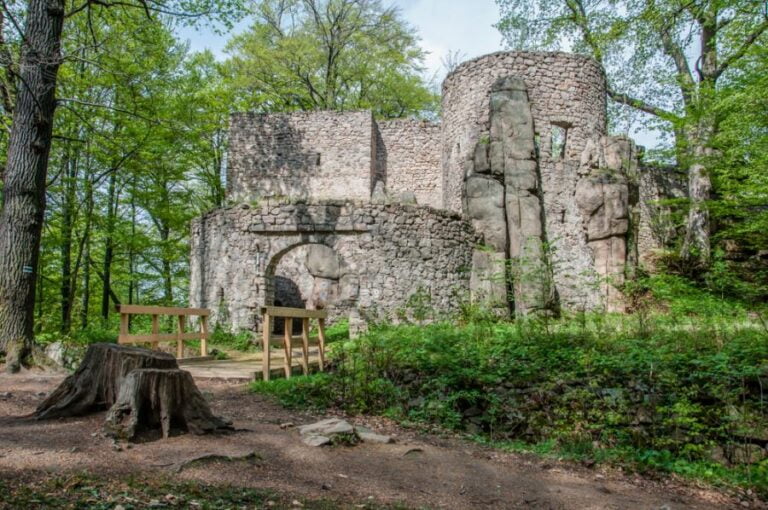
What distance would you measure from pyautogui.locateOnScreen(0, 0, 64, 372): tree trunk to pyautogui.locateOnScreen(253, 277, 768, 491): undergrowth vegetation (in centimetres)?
358

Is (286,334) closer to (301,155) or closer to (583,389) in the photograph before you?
(583,389)

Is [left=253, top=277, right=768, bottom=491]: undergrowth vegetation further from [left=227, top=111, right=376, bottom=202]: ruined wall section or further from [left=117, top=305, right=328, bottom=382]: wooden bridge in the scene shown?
[left=227, top=111, right=376, bottom=202]: ruined wall section

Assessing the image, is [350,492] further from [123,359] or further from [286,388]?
[286,388]

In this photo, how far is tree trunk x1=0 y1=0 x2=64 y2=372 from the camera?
25.4 ft

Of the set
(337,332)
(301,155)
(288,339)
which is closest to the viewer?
(288,339)

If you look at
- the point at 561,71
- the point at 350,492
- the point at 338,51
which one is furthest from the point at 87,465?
the point at 338,51

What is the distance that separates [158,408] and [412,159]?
16.5 meters

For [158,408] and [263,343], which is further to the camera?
[263,343]

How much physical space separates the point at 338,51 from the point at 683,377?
834 inches

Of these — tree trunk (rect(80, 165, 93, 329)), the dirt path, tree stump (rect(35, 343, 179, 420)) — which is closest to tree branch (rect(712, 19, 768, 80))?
the dirt path

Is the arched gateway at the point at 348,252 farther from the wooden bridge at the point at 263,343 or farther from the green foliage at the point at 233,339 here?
the wooden bridge at the point at 263,343

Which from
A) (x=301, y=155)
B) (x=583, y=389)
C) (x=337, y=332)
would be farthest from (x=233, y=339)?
(x=301, y=155)

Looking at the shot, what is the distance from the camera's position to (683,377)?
21.5 ft

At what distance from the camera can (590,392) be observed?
6.74 m
